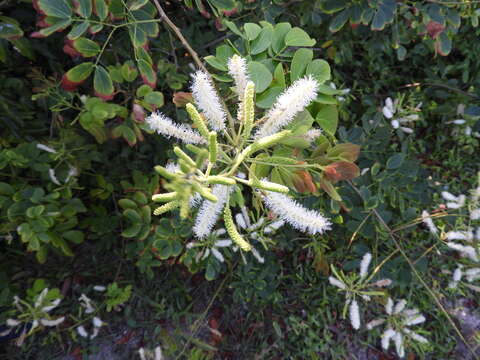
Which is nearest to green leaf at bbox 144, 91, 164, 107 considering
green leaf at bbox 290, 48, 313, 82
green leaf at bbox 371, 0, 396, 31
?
green leaf at bbox 290, 48, 313, 82

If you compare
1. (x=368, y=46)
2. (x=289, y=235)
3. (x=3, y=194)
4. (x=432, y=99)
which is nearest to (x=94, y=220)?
(x=3, y=194)

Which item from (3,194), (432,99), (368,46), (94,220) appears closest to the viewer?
(3,194)

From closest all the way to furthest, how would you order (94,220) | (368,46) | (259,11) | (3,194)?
(3,194) < (259,11) < (94,220) < (368,46)

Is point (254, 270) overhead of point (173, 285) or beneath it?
overhead

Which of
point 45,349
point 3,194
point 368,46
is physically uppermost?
point 368,46

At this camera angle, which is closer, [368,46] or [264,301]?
[368,46]

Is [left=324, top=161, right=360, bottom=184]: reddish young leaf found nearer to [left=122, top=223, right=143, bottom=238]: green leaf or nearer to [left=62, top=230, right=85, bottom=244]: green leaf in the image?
[left=122, top=223, right=143, bottom=238]: green leaf

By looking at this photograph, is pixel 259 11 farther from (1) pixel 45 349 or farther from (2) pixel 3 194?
(1) pixel 45 349

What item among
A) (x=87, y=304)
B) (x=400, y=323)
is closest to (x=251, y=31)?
(x=400, y=323)
